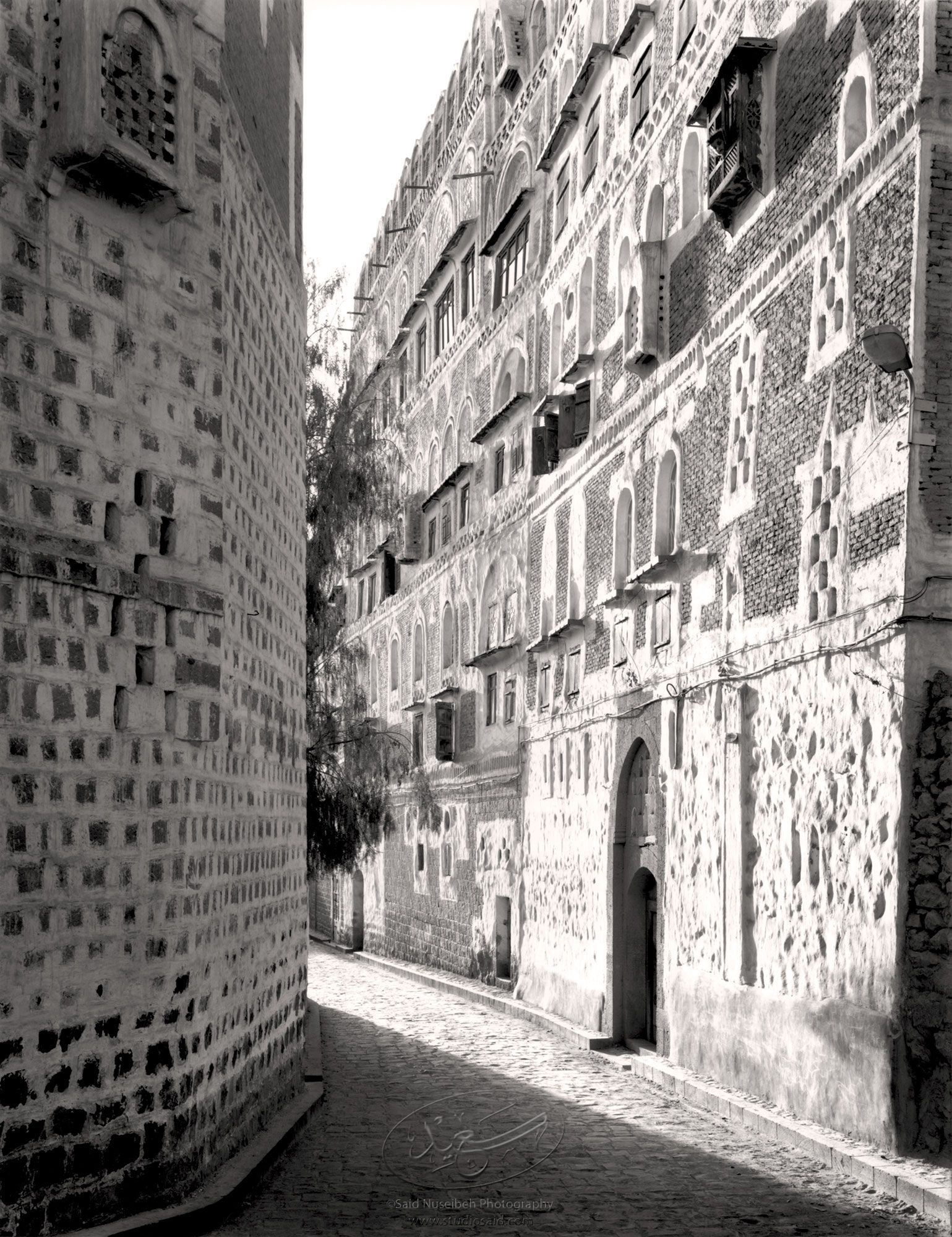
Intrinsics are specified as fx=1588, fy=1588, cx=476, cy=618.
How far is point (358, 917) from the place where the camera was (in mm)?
30500

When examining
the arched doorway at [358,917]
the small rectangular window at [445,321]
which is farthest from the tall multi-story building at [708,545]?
the arched doorway at [358,917]

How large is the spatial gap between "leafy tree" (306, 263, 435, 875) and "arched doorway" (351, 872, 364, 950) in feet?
30.1

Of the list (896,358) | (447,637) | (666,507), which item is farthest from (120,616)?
(447,637)

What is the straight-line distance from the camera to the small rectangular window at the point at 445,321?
1015 inches

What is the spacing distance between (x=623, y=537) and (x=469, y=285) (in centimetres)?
971

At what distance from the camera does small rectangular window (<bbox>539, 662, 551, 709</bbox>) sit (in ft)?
62.9

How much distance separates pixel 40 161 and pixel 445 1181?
5.94 meters

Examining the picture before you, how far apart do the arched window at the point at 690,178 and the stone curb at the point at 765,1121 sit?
297 inches

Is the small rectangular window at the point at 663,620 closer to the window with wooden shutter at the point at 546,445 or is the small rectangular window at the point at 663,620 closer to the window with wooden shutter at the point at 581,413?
the window with wooden shutter at the point at 581,413

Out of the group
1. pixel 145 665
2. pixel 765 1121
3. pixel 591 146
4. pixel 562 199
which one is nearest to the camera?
pixel 145 665

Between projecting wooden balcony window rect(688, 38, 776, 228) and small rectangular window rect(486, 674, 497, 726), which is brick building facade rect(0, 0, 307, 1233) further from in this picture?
small rectangular window rect(486, 674, 497, 726)

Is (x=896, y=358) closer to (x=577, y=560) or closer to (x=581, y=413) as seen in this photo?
(x=581, y=413)

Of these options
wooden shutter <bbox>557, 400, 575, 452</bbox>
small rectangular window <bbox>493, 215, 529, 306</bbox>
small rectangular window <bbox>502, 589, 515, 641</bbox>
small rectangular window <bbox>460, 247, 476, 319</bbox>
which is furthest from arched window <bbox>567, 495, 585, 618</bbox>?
small rectangular window <bbox>460, 247, 476, 319</bbox>

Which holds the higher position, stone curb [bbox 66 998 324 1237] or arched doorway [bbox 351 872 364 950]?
stone curb [bbox 66 998 324 1237]
